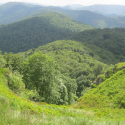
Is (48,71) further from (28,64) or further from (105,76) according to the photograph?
(105,76)

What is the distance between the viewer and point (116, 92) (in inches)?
608

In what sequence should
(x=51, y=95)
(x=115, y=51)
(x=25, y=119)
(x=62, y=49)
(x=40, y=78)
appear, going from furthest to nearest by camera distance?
(x=115, y=51) < (x=62, y=49) < (x=51, y=95) < (x=40, y=78) < (x=25, y=119)

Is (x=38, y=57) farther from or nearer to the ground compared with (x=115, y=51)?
farther from the ground

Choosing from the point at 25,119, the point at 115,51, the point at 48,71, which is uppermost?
the point at 25,119

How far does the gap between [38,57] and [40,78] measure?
4.70 metres

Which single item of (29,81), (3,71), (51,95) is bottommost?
(51,95)

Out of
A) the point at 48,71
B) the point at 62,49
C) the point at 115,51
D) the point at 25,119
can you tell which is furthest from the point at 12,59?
the point at 115,51

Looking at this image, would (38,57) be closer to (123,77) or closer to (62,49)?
(123,77)

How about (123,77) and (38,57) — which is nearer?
(123,77)

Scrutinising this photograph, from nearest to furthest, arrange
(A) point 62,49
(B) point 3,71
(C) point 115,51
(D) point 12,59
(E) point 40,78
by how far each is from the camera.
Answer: (B) point 3,71 → (E) point 40,78 → (D) point 12,59 → (A) point 62,49 → (C) point 115,51

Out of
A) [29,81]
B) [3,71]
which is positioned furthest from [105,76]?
[3,71]

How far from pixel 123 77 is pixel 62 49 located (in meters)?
148

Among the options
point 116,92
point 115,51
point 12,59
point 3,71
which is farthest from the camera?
point 115,51

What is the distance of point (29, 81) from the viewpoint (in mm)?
22469
